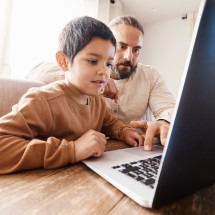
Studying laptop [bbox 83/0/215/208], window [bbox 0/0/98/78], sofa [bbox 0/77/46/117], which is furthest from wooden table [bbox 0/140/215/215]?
window [bbox 0/0/98/78]

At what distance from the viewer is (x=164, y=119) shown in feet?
3.00

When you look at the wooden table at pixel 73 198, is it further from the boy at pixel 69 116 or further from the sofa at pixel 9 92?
the sofa at pixel 9 92

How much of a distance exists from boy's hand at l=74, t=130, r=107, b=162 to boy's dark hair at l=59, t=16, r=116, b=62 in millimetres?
337

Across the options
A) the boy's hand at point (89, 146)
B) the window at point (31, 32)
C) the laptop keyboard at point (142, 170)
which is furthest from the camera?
the window at point (31, 32)

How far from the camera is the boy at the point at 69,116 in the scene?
455mm

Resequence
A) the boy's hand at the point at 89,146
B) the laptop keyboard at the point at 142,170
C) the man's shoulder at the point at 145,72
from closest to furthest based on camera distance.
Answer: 1. the laptop keyboard at the point at 142,170
2. the boy's hand at the point at 89,146
3. the man's shoulder at the point at 145,72

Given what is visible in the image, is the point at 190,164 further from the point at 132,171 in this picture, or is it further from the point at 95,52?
the point at 95,52

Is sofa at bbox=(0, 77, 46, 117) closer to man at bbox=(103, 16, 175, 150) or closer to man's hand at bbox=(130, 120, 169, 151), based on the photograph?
man at bbox=(103, 16, 175, 150)

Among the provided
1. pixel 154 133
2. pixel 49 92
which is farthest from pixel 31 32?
pixel 154 133

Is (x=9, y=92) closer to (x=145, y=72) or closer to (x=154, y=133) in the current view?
(x=154, y=133)

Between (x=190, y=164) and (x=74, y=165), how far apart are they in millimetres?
272

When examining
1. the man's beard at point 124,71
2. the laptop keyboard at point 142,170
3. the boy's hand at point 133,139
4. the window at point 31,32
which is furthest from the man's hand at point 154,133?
the window at point 31,32

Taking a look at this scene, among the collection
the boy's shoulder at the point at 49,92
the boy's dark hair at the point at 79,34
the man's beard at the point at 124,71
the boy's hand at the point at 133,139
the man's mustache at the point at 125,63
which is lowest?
the boy's hand at the point at 133,139

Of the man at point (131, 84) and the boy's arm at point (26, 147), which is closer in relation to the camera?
the boy's arm at point (26, 147)
